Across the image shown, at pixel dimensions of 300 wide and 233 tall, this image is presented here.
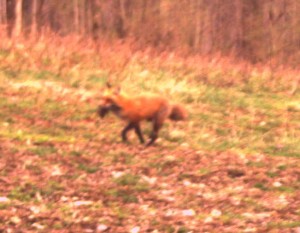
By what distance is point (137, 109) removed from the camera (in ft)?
29.4

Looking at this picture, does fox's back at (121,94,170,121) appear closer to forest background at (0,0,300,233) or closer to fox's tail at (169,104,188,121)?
fox's tail at (169,104,188,121)

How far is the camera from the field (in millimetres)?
6137

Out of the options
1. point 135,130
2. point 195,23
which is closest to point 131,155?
point 135,130

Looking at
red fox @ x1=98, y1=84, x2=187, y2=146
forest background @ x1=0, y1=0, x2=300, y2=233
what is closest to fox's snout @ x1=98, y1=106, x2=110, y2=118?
red fox @ x1=98, y1=84, x2=187, y2=146

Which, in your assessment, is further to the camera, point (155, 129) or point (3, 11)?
point (3, 11)

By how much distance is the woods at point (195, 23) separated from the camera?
26.0 metres

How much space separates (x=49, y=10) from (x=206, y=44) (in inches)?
325

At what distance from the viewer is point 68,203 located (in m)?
6.28

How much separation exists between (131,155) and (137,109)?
745 millimetres

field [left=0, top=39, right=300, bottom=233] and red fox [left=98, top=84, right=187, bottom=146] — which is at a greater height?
red fox [left=98, top=84, right=187, bottom=146]

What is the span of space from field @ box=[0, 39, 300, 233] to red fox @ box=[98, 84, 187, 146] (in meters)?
0.34

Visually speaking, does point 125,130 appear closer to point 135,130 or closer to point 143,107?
point 135,130

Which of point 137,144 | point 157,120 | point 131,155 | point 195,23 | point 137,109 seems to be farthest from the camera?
point 195,23

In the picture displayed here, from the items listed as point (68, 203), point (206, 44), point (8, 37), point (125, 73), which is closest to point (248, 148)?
point (68, 203)
